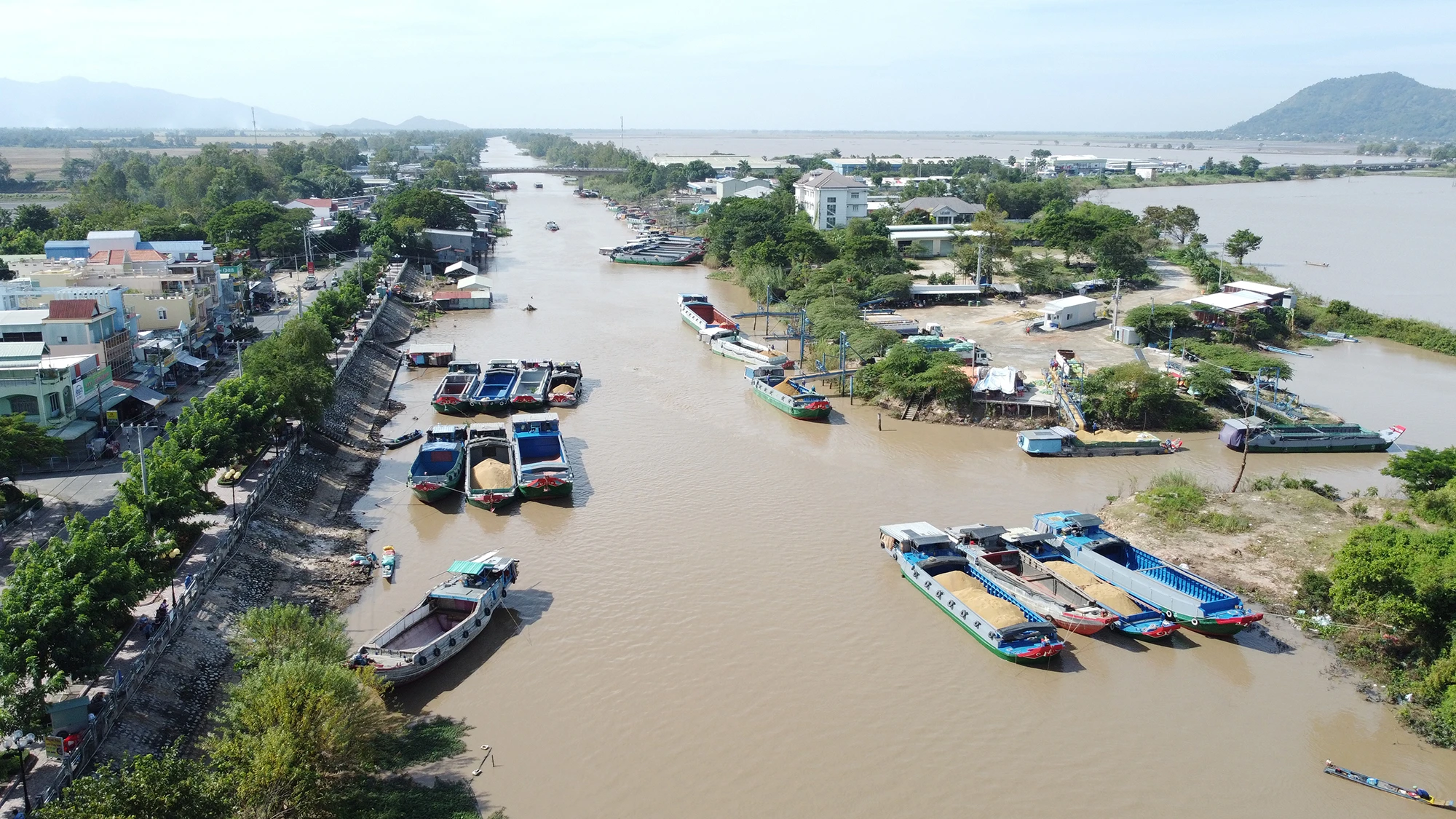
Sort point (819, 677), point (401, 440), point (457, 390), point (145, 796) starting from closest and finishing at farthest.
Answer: point (145, 796) → point (819, 677) → point (401, 440) → point (457, 390)

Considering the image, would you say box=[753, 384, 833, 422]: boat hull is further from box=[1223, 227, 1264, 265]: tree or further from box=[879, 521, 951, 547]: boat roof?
box=[1223, 227, 1264, 265]: tree

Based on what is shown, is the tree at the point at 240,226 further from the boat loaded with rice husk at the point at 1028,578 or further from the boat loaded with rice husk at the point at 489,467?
the boat loaded with rice husk at the point at 1028,578

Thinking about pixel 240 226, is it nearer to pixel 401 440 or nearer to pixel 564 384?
pixel 564 384

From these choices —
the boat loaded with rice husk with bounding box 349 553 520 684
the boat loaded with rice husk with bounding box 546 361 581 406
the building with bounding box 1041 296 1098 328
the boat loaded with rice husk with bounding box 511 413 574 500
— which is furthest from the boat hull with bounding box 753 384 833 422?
the building with bounding box 1041 296 1098 328

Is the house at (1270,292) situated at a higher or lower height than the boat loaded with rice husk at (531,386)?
higher

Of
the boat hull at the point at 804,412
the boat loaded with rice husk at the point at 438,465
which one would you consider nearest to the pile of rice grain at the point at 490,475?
the boat loaded with rice husk at the point at 438,465

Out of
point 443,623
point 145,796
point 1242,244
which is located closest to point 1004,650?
point 443,623
